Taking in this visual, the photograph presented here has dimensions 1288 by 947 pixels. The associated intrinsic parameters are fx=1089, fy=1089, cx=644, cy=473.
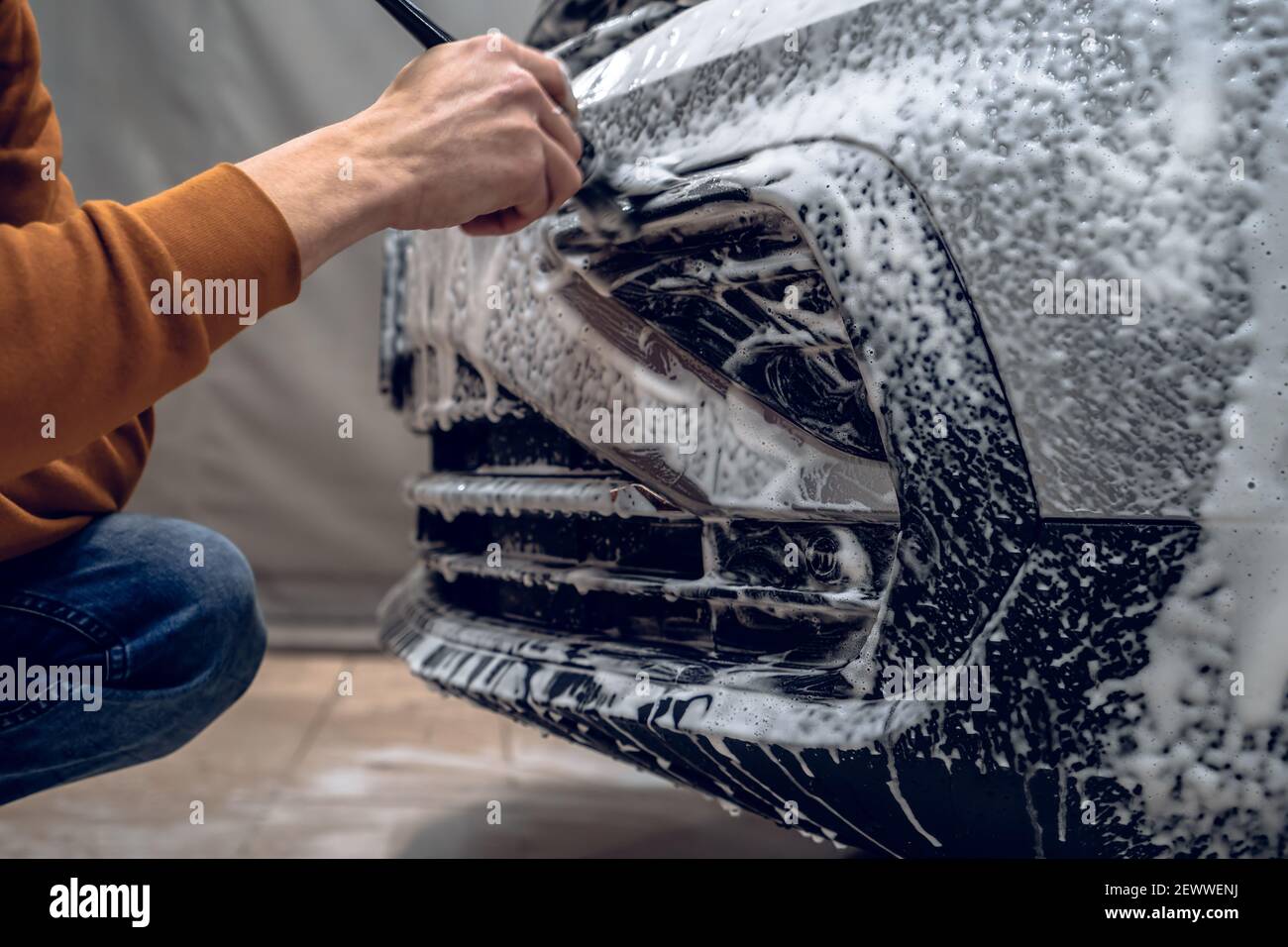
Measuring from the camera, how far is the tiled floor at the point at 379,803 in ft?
4.62

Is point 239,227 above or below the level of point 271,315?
below

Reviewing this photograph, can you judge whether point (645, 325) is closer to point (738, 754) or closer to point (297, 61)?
point (738, 754)

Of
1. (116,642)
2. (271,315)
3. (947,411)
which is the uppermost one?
(271,315)

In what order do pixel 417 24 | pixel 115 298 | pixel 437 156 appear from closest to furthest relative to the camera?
pixel 115 298, pixel 437 156, pixel 417 24

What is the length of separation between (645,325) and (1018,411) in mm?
323

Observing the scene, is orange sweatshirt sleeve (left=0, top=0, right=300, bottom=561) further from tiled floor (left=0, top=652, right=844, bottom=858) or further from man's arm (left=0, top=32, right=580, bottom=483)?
tiled floor (left=0, top=652, right=844, bottom=858)

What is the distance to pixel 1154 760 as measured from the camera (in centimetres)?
72

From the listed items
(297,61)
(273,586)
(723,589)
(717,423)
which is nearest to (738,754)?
(723,589)

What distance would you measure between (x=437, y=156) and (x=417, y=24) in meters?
0.19

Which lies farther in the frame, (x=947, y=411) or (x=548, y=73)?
(x=548, y=73)

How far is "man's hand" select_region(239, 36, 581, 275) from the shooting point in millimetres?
762

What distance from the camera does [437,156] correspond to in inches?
32.3

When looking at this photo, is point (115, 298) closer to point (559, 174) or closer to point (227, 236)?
point (227, 236)

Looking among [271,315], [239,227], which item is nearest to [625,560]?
[239,227]
